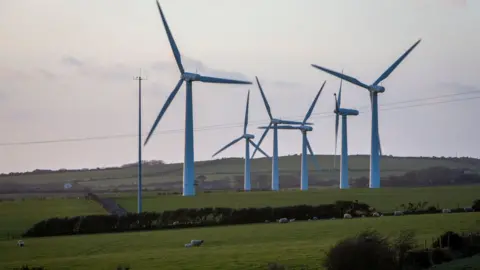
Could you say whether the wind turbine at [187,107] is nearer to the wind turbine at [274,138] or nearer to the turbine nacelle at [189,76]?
the turbine nacelle at [189,76]

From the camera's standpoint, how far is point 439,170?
7333 inches

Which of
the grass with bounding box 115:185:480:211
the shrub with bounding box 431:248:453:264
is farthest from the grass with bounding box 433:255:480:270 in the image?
the grass with bounding box 115:185:480:211

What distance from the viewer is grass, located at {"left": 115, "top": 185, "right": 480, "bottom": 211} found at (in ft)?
269

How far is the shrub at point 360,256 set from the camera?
29.9m

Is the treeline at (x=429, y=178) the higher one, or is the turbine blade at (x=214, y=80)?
the turbine blade at (x=214, y=80)

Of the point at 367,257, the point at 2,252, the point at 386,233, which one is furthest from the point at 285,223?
the point at 367,257

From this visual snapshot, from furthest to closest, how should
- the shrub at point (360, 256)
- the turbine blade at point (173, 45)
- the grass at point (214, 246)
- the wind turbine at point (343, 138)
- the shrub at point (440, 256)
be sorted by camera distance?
the wind turbine at point (343, 138)
the turbine blade at point (173, 45)
the grass at point (214, 246)
the shrub at point (440, 256)
the shrub at point (360, 256)

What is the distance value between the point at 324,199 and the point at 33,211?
3029 centimetres

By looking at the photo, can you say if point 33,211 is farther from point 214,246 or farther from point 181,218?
point 214,246

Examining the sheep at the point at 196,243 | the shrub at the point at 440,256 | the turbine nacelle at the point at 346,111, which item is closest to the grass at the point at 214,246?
the sheep at the point at 196,243

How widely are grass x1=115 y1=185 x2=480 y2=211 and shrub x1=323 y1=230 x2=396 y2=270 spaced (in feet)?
151

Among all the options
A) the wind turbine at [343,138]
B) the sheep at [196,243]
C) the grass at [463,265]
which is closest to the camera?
the grass at [463,265]

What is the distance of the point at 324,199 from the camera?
3457 inches

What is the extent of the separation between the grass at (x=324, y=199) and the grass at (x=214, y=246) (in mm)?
24212
